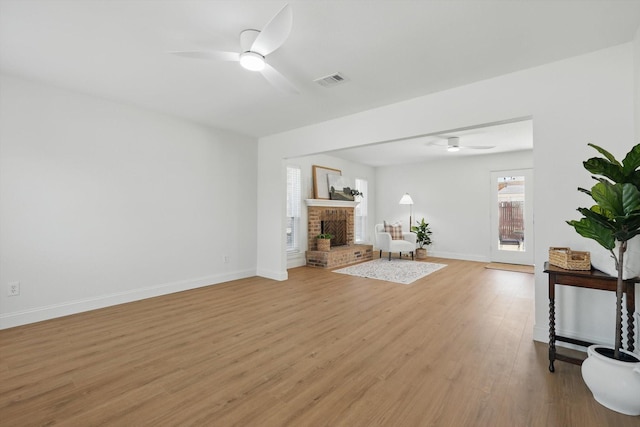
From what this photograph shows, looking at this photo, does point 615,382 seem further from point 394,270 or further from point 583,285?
point 394,270

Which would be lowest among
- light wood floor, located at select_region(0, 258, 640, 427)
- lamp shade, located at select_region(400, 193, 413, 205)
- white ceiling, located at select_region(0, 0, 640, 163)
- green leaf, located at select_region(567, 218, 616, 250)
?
light wood floor, located at select_region(0, 258, 640, 427)

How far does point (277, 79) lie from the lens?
2783 mm

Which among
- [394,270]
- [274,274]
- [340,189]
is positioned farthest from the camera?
[340,189]

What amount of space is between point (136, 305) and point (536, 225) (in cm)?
463

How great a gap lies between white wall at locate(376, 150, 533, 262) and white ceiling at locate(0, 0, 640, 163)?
4753mm

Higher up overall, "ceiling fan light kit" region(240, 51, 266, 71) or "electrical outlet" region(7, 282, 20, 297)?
"ceiling fan light kit" region(240, 51, 266, 71)

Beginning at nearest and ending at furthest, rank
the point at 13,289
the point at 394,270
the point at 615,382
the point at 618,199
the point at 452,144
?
the point at 615,382 → the point at 618,199 → the point at 13,289 → the point at 452,144 → the point at 394,270

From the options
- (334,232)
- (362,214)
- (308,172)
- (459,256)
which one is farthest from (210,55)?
(459,256)

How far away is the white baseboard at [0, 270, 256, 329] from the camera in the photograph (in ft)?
10.5

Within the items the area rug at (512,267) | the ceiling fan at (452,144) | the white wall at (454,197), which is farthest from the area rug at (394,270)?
the ceiling fan at (452,144)

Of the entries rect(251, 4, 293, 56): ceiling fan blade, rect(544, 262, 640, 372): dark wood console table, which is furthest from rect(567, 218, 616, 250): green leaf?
rect(251, 4, 293, 56): ceiling fan blade

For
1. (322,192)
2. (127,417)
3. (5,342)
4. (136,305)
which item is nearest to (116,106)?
(136,305)

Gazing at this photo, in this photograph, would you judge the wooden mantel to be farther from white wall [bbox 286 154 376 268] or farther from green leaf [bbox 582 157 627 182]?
green leaf [bbox 582 157 627 182]

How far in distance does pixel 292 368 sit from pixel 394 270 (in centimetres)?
414
